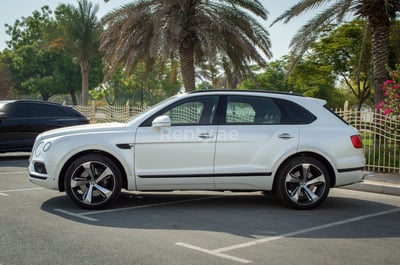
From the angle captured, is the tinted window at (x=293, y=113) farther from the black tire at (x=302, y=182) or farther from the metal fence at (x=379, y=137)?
the metal fence at (x=379, y=137)

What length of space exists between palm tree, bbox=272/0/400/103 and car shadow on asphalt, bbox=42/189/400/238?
7756 millimetres

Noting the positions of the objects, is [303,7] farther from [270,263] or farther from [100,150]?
→ [270,263]

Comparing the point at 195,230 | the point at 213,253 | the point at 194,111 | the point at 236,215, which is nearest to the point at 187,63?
the point at 194,111

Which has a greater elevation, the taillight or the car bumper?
the taillight

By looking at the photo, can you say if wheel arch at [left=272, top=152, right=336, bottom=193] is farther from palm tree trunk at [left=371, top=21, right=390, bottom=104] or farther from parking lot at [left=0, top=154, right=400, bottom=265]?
palm tree trunk at [left=371, top=21, right=390, bottom=104]

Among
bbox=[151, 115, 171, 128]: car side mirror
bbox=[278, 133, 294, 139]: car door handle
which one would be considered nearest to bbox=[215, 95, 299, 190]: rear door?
bbox=[278, 133, 294, 139]: car door handle

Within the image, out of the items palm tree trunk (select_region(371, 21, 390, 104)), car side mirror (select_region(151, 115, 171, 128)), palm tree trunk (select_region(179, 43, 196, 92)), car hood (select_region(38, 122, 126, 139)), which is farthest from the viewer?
palm tree trunk (select_region(179, 43, 196, 92))

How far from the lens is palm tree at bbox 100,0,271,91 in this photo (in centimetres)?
1858

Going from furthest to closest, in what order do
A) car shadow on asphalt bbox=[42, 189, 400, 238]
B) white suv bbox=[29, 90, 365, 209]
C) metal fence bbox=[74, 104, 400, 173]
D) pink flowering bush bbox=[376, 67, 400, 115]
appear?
1. pink flowering bush bbox=[376, 67, 400, 115]
2. metal fence bbox=[74, 104, 400, 173]
3. white suv bbox=[29, 90, 365, 209]
4. car shadow on asphalt bbox=[42, 189, 400, 238]

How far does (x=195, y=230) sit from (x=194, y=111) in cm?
199

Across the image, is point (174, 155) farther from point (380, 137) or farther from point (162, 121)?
point (380, 137)

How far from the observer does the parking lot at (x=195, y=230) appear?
15.7 feet

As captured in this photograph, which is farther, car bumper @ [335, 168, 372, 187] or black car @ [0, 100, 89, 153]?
black car @ [0, 100, 89, 153]

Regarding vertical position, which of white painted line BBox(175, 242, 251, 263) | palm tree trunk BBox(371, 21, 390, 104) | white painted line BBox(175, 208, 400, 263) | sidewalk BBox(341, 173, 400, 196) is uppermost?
palm tree trunk BBox(371, 21, 390, 104)
